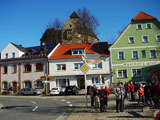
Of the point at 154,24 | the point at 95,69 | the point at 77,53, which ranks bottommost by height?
the point at 95,69

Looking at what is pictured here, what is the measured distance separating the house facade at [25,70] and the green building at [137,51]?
44.0 feet

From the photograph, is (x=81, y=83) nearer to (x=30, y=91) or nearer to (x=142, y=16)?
(x=30, y=91)

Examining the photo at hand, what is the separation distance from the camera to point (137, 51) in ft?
117

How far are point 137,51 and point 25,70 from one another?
21.7 m

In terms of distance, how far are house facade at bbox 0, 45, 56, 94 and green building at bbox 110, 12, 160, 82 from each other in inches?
528

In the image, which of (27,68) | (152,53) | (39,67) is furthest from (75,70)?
(152,53)

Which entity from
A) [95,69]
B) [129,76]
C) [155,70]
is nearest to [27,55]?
[95,69]

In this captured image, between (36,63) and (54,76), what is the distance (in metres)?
4.82

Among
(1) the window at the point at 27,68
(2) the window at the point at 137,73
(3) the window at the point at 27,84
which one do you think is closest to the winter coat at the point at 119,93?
(2) the window at the point at 137,73

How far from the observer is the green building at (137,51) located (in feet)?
115

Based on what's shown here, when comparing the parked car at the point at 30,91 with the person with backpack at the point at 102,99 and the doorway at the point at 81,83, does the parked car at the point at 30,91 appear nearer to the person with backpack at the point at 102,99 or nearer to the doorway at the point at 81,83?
the doorway at the point at 81,83

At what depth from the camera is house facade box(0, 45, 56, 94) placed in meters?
38.3

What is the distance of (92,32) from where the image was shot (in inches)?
2000

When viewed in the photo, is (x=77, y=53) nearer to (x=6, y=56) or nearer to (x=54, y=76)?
(x=54, y=76)
